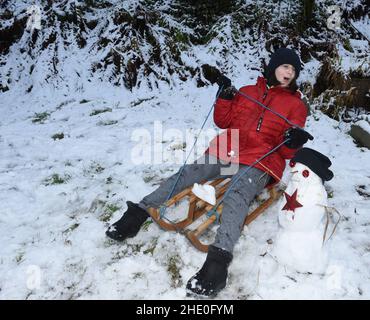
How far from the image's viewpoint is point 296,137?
314 centimetres

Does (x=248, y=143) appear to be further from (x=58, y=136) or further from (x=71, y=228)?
(x=58, y=136)

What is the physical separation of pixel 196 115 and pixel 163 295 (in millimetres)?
3984

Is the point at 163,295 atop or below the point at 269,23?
below

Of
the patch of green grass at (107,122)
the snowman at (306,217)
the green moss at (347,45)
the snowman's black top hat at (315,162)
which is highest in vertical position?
the green moss at (347,45)

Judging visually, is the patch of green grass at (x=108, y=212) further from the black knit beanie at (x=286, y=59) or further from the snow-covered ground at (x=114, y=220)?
the black knit beanie at (x=286, y=59)

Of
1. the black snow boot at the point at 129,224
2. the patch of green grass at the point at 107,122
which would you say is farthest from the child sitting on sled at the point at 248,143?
the patch of green grass at the point at 107,122

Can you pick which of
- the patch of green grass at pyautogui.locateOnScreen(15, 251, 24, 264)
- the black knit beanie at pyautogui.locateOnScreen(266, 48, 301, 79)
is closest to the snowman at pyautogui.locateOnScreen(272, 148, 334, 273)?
the black knit beanie at pyautogui.locateOnScreen(266, 48, 301, 79)

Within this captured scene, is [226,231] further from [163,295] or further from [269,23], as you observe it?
[269,23]

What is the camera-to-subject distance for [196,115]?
618cm

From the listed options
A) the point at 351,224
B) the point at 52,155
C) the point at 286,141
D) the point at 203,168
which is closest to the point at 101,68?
the point at 52,155

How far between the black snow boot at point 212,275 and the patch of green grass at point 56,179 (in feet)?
7.40

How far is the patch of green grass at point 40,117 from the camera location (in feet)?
20.5

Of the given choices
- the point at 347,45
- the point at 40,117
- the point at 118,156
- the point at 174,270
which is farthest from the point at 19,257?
the point at 347,45
